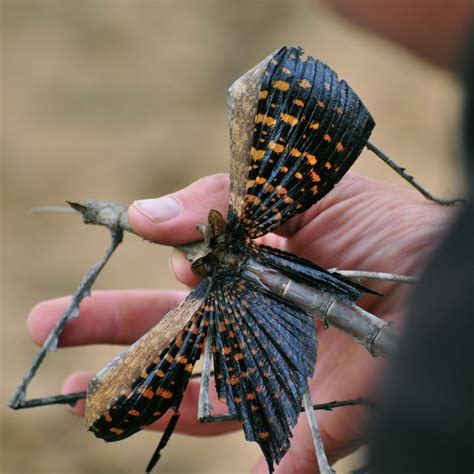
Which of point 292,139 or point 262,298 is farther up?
point 292,139

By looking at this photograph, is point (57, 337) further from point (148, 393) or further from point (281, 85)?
point (281, 85)

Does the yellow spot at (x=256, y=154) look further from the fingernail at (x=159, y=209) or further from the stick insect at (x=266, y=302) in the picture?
the fingernail at (x=159, y=209)

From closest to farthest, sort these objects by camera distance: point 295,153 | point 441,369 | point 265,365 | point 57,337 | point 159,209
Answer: point 441,369 → point 265,365 → point 295,153 → point 159,209 → point 57,337

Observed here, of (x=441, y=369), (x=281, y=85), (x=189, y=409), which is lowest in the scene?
(x=189, y=409)

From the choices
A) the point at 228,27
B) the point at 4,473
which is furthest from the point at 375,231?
the point at 228,27

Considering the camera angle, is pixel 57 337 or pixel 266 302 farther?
pixel 57 337

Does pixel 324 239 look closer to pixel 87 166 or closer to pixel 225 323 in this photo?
pixel 225 323

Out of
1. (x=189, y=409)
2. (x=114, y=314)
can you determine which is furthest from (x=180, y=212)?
(x=189, y=409)

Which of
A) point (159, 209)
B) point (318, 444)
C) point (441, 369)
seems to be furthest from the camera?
point (159, 209)
